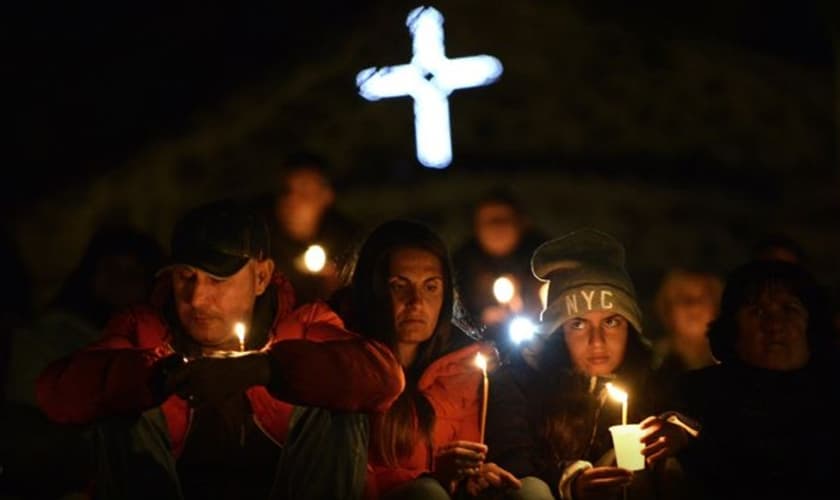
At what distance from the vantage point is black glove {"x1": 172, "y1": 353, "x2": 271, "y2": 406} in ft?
12.0

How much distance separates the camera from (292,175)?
21.5 ft

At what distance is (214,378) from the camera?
12.0ft

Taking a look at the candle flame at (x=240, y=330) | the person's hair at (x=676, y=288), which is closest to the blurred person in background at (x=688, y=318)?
the person's hair at (x=676, y=288)

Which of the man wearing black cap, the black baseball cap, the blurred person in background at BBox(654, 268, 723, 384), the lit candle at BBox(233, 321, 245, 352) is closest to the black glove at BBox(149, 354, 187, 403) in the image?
the man wearing black cap

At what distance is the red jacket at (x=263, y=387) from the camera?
12.2 feet

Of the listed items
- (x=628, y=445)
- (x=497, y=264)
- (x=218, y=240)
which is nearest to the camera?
(x=628, y=445)

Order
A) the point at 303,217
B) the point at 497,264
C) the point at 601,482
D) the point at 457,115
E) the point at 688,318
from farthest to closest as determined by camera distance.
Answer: the point at 457,115 < the point at 303,217 < the point at 497,264 < the point at 688,318 < the point at 601,482

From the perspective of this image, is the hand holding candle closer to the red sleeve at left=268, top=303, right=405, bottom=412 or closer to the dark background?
the red sleeve at left=268, top=303, right=405, bottom=412

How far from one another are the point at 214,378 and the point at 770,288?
2252 mm

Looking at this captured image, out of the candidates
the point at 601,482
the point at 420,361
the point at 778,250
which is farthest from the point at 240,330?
the point at 778,250

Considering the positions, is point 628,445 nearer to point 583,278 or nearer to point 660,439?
point 660,439

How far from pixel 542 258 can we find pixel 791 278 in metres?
1.05

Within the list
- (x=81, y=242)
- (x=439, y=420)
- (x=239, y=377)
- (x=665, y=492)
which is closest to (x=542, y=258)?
(x=439, y=420)

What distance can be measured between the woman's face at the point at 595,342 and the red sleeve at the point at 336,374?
940mm
